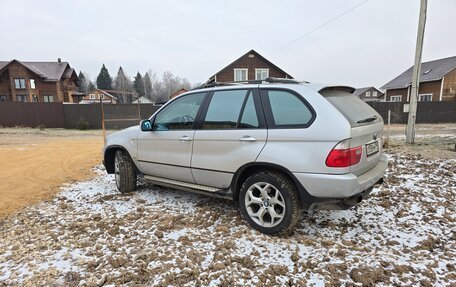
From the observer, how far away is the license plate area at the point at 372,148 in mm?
2993

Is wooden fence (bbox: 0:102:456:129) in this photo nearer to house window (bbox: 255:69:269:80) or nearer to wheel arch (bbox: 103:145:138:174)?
house window (bbox: 255:69:269:80)

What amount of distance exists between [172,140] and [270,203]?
1662 mm

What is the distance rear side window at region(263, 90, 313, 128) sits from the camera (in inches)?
113

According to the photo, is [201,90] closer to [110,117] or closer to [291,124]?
[291,124]

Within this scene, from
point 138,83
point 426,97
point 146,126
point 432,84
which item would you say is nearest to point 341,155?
point 146,126

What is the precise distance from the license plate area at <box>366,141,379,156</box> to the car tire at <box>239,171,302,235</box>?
912 mm

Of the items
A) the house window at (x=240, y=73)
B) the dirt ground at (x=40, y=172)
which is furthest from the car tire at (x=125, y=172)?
the house window at (x=240, y=73)

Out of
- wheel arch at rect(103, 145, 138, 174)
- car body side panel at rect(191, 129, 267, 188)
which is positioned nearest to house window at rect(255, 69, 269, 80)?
wheel arch at rect(103, 145, 138, 174)

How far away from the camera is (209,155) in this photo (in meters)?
3.51

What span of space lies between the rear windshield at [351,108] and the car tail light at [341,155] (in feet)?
0.84

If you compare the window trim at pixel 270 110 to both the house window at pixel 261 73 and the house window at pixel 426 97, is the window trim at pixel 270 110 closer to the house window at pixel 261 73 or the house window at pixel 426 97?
the house window at pixel 261 73

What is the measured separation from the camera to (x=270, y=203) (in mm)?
3080

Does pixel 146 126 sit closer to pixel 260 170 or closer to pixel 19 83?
pixel 260 170

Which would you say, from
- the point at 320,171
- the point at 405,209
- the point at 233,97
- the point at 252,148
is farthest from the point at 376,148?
the point at 233,97
